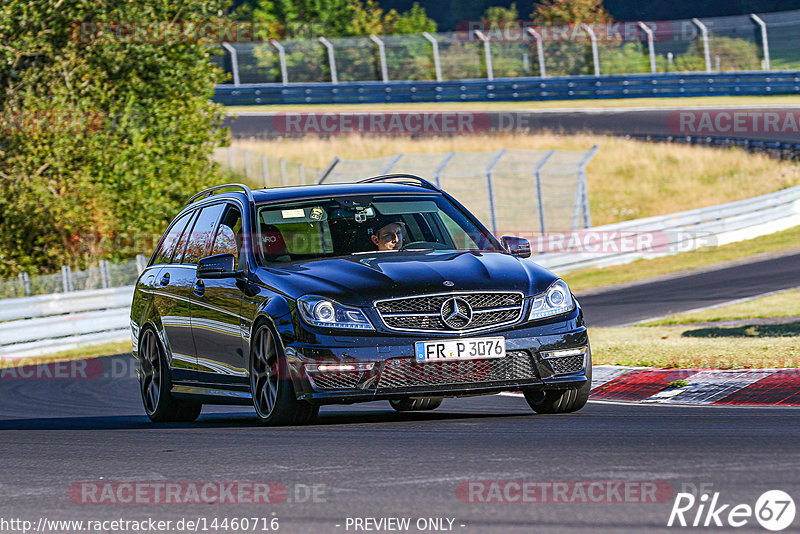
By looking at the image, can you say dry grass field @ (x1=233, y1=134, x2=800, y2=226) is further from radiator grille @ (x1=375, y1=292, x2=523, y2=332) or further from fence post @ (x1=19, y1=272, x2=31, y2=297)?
radiator grille @ (x1=375, y1=292, x2=523, y2=332)

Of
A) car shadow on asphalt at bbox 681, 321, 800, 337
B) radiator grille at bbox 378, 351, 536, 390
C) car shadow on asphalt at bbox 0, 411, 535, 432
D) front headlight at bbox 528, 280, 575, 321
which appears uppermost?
front headlight at bbox 528, 280, 575, 321

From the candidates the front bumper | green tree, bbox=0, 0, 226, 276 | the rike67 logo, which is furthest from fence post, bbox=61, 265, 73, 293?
the rike67 logo

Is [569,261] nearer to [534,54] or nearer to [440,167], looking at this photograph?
[440,167]

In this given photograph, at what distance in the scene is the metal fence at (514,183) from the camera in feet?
95.6

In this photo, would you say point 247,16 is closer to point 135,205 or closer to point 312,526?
point 135,205

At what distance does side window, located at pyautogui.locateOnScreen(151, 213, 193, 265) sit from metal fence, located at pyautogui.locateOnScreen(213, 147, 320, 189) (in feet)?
87.5

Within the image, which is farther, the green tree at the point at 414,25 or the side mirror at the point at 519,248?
the green tree at the point at 414,25

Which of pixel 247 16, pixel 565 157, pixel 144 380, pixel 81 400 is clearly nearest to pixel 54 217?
pixel 565 157

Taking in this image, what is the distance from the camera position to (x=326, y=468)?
22.1 ft

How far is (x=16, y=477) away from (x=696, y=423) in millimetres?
3956

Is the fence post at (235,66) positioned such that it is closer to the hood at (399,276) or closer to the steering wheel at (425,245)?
the steering wheel at (425,245)

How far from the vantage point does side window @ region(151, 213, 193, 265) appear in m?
11.3

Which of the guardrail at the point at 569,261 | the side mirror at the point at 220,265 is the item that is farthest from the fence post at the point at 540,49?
the side mirror at the point at 220,265

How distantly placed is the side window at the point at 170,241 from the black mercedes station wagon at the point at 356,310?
0.58 m
